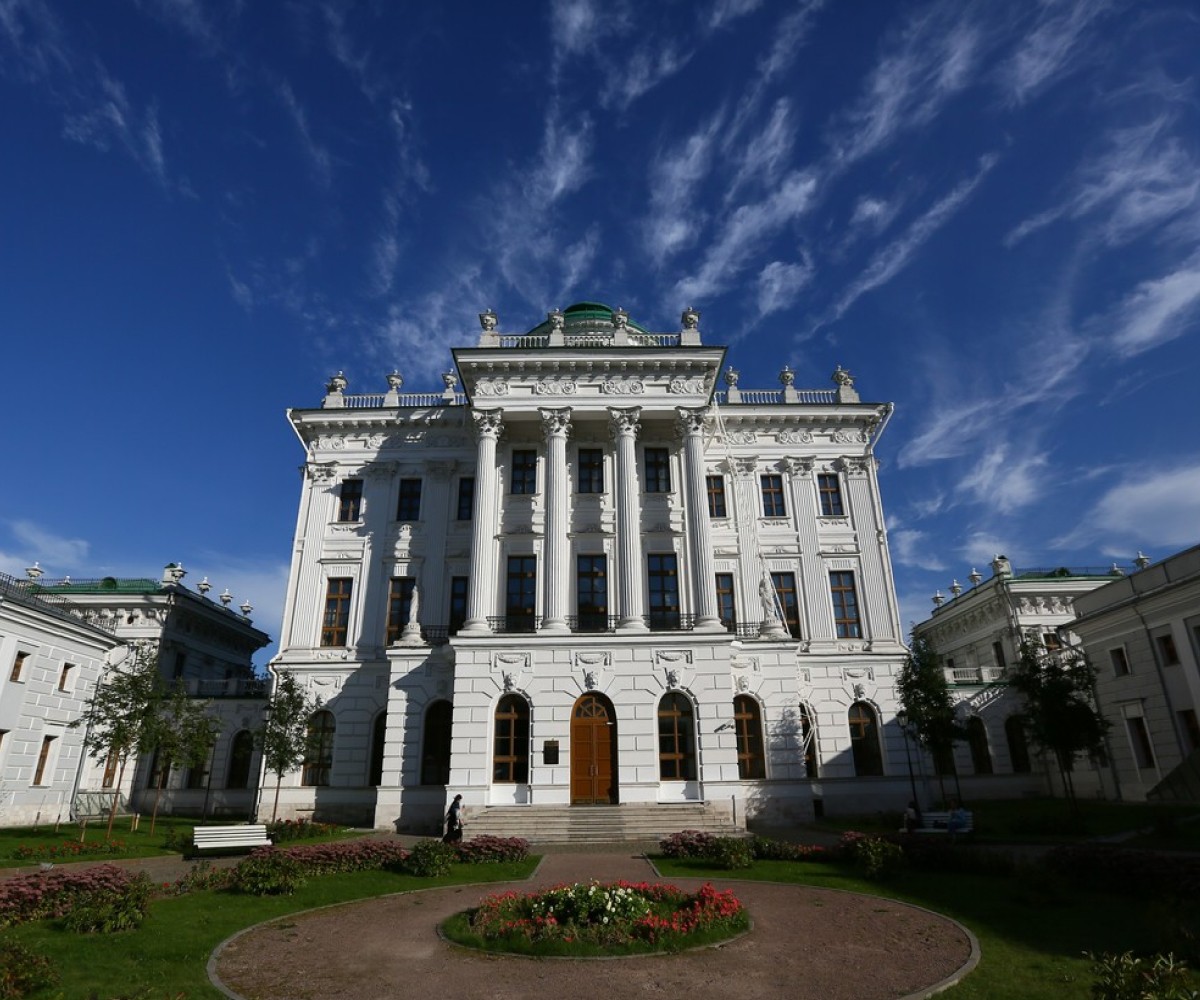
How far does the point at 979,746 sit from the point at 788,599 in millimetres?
13893

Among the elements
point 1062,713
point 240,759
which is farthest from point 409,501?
point 1062,713

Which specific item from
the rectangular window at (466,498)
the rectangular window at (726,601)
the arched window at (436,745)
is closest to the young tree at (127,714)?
the arched window at (436,745)

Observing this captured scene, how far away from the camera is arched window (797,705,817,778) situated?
3294cm

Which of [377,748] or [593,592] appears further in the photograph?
[593,592]

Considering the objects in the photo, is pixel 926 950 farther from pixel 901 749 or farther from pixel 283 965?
pixel 901 749

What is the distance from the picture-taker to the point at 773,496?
3856 cm

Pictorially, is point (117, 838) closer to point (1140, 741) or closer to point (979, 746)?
point (979, 746)

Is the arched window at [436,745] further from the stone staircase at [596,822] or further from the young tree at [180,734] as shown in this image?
the young tree at [180,734]

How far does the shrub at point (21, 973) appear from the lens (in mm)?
8305

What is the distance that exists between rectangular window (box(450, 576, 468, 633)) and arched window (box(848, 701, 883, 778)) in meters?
19.3

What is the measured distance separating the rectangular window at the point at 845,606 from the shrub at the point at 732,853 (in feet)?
62.6

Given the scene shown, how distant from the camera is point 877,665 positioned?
3469cm

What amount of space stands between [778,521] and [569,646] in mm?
14146

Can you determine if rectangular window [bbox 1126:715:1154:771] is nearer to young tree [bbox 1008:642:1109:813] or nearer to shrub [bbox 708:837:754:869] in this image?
young tree [bbox 1008:642:1109:813]
